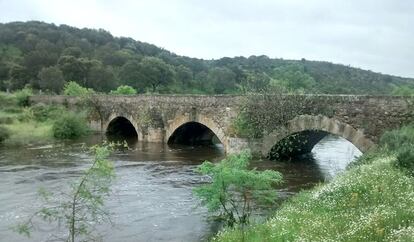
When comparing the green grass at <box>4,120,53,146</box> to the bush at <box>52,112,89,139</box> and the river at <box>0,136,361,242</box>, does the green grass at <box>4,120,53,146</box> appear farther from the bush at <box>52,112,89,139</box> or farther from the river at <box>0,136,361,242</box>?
the river at <box>0,136,361,242</box>

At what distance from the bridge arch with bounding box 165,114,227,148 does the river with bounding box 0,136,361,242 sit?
34.7 inches

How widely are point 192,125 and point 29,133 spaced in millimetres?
12607

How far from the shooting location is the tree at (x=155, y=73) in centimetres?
7481

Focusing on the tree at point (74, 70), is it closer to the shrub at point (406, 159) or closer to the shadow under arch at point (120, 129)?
the shadow under arch at point (120, 129)

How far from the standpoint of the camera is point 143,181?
59.0 ft

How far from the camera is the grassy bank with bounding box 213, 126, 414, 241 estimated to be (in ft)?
24.3

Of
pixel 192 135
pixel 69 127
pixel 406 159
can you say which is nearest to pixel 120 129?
pixel 69 127

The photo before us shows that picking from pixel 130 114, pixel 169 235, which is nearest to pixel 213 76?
pixel 130 114

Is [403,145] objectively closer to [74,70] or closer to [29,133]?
[29,133]

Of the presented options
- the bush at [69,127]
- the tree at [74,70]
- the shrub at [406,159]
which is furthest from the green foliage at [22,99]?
the shrub at [406,159]

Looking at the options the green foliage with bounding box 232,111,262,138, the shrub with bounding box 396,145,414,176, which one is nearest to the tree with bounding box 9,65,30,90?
the green foliage with bounding box 232,111,262,138

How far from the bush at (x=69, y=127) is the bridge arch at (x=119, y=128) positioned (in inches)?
77.1

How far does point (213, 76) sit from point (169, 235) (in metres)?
66.2

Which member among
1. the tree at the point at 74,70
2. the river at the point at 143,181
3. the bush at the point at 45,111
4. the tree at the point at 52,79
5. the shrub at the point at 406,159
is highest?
the tree at the point at 74,70
